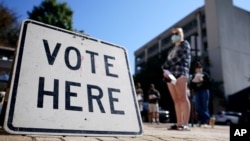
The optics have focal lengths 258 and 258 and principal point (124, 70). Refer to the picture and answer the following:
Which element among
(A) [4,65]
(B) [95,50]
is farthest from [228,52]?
(B) [95,50]

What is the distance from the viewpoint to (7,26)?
17.3 meters

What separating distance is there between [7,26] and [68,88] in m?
17.6

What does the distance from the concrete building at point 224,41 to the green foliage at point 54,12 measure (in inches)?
572

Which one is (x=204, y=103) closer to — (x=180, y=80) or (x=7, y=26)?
(x=180, y=80)

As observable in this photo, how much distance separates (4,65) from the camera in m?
7.41

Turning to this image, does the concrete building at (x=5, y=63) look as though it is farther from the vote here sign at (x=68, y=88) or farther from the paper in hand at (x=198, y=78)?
the vote here sign at (x=68, y=88)

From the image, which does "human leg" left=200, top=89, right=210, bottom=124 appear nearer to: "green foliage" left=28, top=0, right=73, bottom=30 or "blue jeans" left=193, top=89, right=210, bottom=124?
"blue jeans" left=193, top=89, right=210, bottom=124

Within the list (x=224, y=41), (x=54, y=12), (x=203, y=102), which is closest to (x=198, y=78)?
(x=203, y=102)

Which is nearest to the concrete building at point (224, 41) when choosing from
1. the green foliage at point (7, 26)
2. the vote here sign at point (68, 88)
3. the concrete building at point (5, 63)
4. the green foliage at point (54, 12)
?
the green foliage at point (54, 12)

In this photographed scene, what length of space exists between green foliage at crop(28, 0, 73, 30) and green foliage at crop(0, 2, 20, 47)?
185 inches

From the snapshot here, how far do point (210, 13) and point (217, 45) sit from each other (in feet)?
16.5

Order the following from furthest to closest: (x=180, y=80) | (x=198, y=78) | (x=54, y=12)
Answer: (x=54, y=12) → (x=198, y=78) → (x=180, y=80)

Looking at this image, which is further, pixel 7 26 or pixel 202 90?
pixel 7 26

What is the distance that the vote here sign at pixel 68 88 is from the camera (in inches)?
59.7
